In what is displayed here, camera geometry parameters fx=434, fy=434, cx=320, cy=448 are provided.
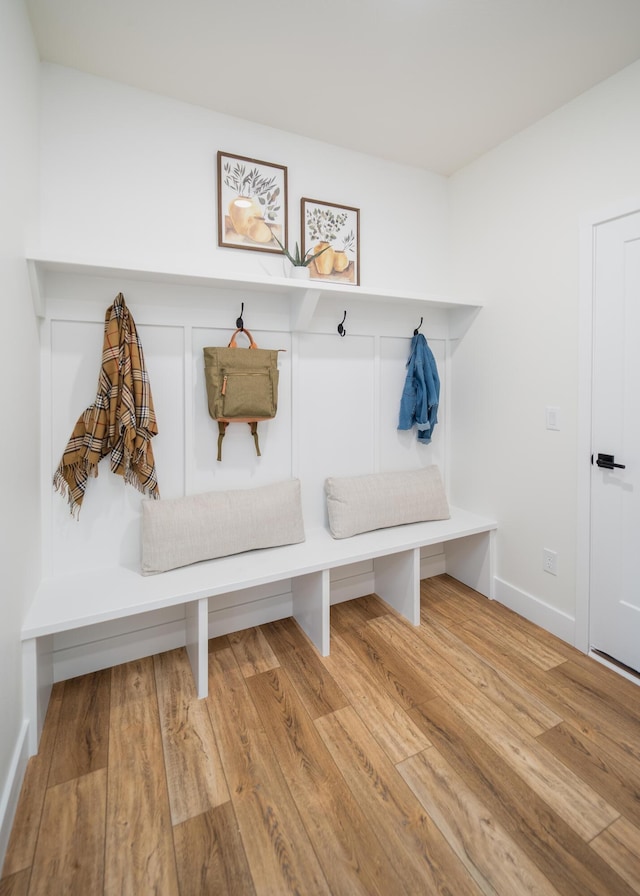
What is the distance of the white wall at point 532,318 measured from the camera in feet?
6.38

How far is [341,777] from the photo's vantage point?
56.1 inches

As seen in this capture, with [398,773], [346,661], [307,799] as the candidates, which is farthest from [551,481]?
[307,799]

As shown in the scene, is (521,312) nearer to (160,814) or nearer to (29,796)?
(160,814)

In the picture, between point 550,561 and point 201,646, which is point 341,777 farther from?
point 550,561

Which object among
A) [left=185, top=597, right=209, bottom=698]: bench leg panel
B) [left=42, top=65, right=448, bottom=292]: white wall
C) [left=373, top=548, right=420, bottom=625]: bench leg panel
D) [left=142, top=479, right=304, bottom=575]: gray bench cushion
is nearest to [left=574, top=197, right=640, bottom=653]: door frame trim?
[left=373, top=548, right=420, bottom=625]: bench leg panel

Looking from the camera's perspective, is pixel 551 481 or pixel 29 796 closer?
pixel 29 796

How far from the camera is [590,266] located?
1968 mm

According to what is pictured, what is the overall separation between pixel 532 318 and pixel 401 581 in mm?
1574

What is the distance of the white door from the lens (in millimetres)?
1840

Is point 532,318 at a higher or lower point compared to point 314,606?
higher

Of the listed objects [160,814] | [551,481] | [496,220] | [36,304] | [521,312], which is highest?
[496,220]

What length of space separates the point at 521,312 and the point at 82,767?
275 cm

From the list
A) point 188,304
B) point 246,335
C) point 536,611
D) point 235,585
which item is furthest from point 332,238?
point 536,611

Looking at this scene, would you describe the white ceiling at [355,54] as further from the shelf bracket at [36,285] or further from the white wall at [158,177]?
the shelf bracket at [36,285]
